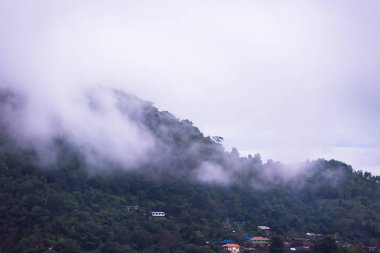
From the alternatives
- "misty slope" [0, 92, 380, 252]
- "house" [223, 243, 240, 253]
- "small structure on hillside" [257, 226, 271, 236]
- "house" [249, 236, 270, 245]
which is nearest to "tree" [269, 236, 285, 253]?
"house" [223, 243, 240, 253]

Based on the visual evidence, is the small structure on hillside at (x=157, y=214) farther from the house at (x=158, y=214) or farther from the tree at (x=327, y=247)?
the tree at (x=327, y=247)

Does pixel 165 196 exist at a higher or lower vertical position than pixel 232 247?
higher

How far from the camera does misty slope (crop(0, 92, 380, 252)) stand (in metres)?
28.5

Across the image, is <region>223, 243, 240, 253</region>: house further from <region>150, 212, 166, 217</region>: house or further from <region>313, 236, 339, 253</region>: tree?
<region>313, 236, 339, 253</region>: tree

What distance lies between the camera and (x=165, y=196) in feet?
117

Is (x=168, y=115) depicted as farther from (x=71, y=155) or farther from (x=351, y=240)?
(x=351, y=240)

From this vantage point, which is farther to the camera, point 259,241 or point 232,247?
point 259,241

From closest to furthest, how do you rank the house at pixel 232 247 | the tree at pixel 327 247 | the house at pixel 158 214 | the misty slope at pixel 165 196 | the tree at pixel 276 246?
the tree at pixel 327 247 < the misty slope at pixel 165 196 < the tree at pixel 276 246 < the house at pixel 232 247 < the house at pixel 158 214

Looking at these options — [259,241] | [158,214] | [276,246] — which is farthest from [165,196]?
[276,246]

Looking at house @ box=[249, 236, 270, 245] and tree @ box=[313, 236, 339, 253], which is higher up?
house @ box=[249, 236, 270, 245]

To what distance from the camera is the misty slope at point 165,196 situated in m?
28.5

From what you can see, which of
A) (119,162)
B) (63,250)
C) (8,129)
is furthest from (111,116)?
(63,250)

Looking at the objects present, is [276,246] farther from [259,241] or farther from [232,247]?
[259,241]

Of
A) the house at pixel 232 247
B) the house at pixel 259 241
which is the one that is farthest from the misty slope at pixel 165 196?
the house at pixel 259 241
